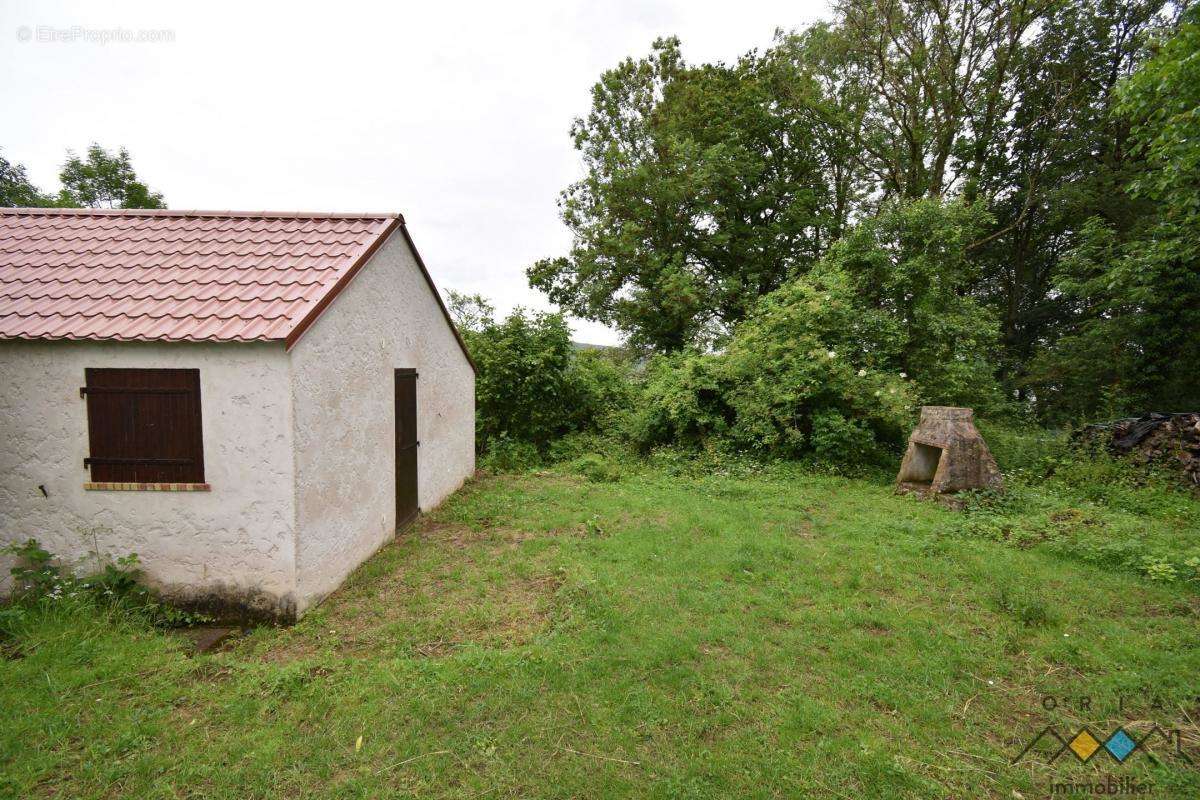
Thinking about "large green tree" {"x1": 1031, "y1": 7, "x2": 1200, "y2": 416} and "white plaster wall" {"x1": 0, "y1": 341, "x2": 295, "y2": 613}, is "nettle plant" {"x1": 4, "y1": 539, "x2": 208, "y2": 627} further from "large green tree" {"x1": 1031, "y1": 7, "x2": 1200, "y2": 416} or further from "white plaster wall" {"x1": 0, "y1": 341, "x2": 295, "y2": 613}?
"large green tree" {"x1": 1031, "y1": 7, "x2": 1200, "y2": 416}

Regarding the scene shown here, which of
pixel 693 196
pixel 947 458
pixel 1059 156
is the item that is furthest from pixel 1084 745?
pixel 1059 156

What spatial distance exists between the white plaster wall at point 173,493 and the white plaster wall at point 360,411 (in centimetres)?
24

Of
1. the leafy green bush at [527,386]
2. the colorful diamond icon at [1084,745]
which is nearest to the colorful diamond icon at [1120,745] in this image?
the colorful diamond icon at [1084,745]

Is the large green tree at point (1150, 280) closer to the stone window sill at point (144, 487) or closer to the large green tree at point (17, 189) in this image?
the stone window sill at point (144, 487)

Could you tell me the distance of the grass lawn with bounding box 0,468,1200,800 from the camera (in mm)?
2752

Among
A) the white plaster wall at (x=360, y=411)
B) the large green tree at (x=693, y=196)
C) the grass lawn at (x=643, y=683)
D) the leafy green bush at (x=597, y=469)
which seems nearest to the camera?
the grass lawn at (x=643, y=683)

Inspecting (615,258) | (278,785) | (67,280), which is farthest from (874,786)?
(615,258)

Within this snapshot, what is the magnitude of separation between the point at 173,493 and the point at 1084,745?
700 centimetres

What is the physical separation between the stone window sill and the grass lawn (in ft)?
3.45

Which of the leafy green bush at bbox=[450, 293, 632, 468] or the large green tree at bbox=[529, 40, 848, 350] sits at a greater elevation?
the large green tree at bbox=[529, 40, 848, 350]

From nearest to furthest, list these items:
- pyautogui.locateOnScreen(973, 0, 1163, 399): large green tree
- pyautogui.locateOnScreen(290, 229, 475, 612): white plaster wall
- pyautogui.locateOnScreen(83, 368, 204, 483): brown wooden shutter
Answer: pyautogui.locateOnScreen(83, 368, 204, 483): brown wooden shutter
pyautogui.locateOnScreen(290, 229, 475, 612): white plaster wall
pyautogui.locateOnScreen(973, 0, 1163, 399): large green tree

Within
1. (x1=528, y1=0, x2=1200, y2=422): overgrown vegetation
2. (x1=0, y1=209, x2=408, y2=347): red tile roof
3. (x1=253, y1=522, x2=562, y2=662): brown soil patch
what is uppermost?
(x1=528, y1=0, x2=1200, y2=422): overgrown vegetation

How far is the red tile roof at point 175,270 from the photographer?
4.45m

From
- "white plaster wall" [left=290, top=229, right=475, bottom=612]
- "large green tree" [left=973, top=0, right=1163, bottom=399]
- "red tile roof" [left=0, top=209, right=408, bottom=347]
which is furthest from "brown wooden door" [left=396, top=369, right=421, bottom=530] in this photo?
"large green tree" [left=973, top=0, right=1163, bottom=399]
